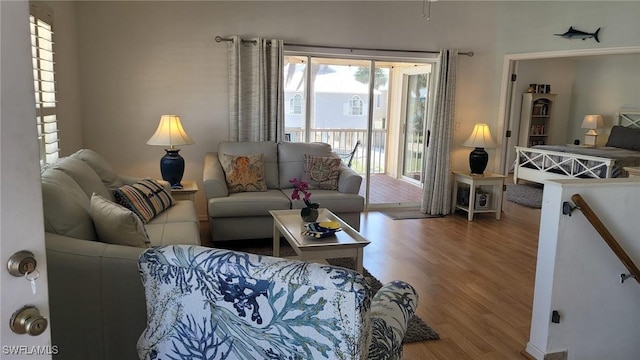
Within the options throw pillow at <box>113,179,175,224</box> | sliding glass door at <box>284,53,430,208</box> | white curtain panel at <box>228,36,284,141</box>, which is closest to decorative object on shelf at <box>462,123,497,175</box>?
sliding glass door at <box>284,53,430,208</box>

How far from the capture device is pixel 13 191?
962 mm

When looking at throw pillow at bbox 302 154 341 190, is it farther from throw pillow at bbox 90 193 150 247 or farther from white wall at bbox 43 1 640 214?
throw pillow at bbox 90 193 150 247

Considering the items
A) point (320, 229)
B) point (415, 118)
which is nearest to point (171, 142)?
point (320, 229)

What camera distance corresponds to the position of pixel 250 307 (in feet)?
4.17

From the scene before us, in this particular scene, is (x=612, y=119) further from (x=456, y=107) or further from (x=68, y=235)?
(x=68, y=235)

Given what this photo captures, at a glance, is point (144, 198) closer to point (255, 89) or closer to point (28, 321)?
point (255, 89)

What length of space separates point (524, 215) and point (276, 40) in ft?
13.0

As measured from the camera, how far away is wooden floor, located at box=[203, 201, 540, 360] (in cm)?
289

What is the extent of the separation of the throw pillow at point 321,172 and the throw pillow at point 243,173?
0.52 meters

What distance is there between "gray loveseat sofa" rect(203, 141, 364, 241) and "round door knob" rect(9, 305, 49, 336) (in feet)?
11.0

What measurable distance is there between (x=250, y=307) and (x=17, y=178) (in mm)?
639

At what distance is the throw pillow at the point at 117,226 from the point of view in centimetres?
235

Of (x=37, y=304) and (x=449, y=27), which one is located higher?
(x=449, y=27)

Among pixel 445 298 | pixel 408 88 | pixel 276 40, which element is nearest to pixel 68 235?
pixel 445 298
